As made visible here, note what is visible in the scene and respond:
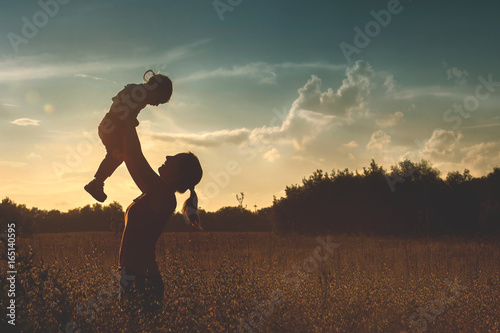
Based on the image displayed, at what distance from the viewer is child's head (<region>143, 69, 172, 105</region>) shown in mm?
3225

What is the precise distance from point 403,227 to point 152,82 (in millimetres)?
36227

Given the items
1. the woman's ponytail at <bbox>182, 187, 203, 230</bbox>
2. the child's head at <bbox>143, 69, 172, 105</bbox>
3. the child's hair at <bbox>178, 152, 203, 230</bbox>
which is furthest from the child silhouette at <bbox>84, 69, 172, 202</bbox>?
the woman's ponytail at <bbox>182, 187, 203, 230</bbox>

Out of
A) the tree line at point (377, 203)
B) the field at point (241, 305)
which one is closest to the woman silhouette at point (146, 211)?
the field at point (241, 305)

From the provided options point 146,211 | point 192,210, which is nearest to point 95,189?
point 146,211

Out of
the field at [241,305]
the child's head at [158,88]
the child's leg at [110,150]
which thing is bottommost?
the field at [241,305]

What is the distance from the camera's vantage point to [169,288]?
4.69 meters

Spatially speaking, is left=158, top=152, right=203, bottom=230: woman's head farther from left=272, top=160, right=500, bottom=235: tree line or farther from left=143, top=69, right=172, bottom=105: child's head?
left=272, top=160, right=500, bottom=235: tree line

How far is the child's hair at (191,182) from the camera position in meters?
3.53

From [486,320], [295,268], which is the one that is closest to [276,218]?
[295,268]

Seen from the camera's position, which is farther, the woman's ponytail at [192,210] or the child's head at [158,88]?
the woman's ponytail at [192,210]

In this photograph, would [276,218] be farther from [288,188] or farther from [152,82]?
[152,82]

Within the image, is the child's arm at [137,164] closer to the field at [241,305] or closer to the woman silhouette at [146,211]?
the woman silhouette at [146,211]

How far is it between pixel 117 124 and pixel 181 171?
26.1 inches

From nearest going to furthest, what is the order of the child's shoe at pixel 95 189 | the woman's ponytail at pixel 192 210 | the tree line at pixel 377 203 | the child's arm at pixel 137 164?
1. the child's shoe at pixel 95 189
2. the child's arm at pixel 137 164
3. the woman's ponytail at pixel 192 210
4. the tree line at pixel 377 203
